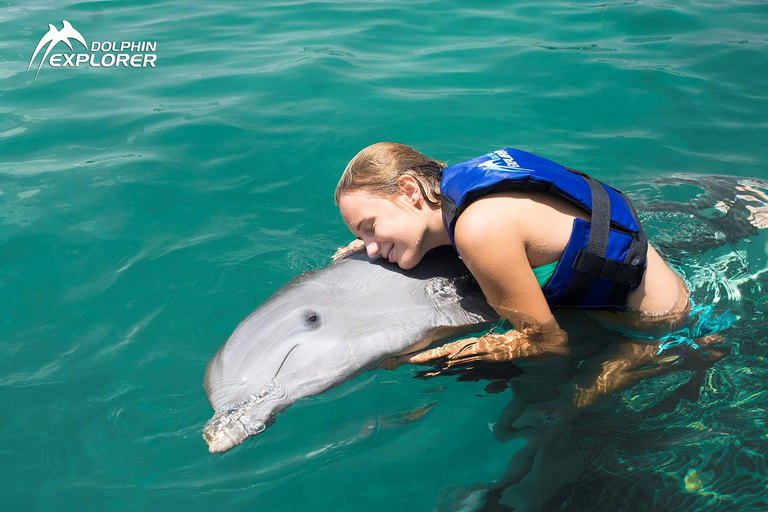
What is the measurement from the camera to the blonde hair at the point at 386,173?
156 inches

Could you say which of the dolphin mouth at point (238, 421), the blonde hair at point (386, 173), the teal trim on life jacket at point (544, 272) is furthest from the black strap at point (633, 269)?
the dolphin mouth at point (238, 421)

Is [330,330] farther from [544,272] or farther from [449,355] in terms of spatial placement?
[544,272]

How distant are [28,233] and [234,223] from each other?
1761mm

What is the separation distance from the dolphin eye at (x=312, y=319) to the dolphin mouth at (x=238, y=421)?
0.41 metres

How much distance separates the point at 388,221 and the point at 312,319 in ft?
2.33

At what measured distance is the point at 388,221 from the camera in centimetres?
391

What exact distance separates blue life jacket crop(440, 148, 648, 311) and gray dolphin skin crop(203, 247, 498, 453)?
0.45 m

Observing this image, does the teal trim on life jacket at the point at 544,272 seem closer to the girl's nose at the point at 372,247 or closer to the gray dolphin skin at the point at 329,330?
the gray dolphin skin at the point at 329,330

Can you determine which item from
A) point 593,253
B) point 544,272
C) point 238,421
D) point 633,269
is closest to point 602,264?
point 593,253

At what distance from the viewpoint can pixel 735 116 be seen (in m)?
7.91

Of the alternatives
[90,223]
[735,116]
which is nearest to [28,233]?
[90,223]

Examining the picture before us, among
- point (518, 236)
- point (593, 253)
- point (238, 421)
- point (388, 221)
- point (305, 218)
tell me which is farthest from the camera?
point (305, 218)

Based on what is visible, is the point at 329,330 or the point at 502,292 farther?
the point at 329,330

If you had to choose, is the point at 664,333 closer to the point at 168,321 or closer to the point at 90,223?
the point at 168,321
